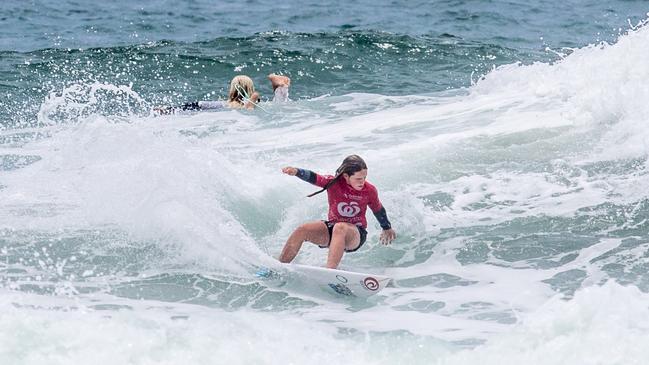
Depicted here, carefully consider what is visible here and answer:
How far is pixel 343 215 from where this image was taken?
8.70 m

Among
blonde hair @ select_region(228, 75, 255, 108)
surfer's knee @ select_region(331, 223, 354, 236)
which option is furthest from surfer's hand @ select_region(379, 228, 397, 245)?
blonde hair @ select_region(228, 75, 255, 108)

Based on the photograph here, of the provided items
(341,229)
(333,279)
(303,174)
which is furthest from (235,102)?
(333,279)

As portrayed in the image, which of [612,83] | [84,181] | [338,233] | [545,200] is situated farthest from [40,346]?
[612,83]

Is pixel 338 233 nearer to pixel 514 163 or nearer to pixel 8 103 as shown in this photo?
pixel 514 163

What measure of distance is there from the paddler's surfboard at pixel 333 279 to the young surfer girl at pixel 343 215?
41cm

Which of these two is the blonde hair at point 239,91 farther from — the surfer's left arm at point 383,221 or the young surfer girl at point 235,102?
the surfer's left arm at point 383,221

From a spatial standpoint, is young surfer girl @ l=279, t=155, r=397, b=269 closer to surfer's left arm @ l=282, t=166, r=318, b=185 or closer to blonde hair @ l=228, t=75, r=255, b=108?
surfer's left arm @ l=282, t=166, r=318, b=185

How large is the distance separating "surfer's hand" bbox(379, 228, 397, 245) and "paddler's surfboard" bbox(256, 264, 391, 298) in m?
0.98

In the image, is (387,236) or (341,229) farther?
(387,236)

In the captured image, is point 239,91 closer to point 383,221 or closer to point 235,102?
point 235,102

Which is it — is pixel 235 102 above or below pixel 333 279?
above

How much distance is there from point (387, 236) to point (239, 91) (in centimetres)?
640

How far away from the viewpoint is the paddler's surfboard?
24.9 feet

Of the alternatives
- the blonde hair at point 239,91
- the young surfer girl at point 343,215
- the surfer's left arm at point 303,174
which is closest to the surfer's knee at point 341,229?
the young surfer girl at point 343,215
